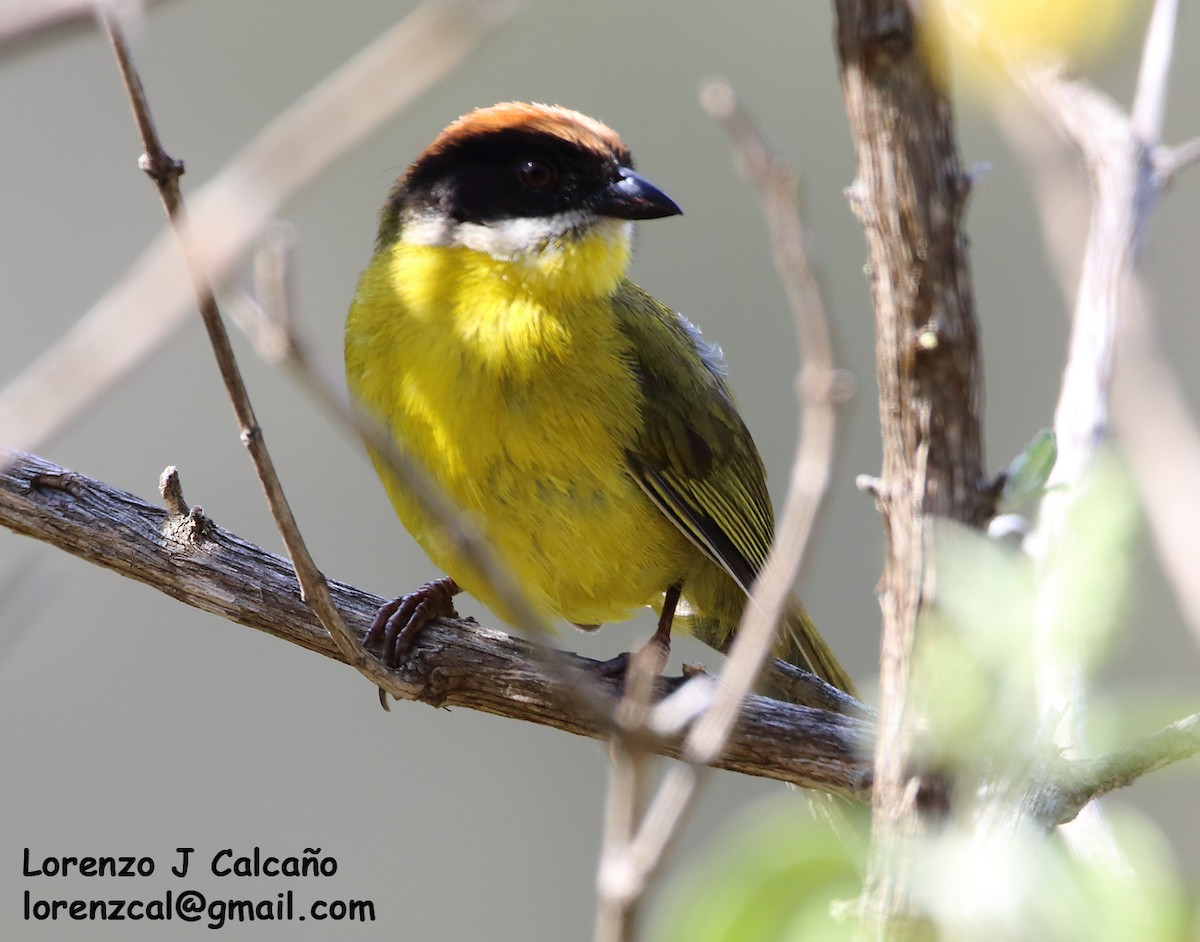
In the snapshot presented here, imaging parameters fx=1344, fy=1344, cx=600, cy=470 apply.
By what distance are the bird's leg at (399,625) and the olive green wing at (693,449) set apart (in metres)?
0.61

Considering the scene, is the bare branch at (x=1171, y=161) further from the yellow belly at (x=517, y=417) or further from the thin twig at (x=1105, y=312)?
the yellow belly at (x=517, y=417)

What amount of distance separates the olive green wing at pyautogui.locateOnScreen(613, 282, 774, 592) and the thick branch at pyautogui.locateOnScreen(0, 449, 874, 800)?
572 mm

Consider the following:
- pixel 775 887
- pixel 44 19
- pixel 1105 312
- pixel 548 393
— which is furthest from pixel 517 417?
pixel 44 19

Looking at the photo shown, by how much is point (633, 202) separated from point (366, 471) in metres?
4.26

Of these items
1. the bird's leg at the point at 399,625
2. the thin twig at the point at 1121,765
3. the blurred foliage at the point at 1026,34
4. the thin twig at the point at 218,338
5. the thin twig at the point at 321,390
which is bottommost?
the thin twig at the point at 1121,765

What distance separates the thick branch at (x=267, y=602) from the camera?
293cm

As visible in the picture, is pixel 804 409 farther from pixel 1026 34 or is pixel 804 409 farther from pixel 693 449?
pixel 693 449

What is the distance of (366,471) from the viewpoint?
7.44m

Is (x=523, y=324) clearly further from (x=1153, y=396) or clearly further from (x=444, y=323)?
(x=1153, y=396)

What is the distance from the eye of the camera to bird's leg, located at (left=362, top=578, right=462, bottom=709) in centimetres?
314

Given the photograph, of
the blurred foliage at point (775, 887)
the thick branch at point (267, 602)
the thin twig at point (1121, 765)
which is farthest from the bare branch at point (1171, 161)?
the blurred foliage at point (775, 887)

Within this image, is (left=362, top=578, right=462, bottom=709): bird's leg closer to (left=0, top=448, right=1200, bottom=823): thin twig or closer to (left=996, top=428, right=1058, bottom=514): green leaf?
(left=0, top=448, right=1200, bottom=823): thin twig

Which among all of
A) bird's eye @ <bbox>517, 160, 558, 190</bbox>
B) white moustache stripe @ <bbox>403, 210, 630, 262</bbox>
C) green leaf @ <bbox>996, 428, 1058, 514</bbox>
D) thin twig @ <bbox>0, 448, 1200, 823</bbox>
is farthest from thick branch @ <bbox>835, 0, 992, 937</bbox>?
bird's eye @ <bbox>517, 160, 558, 190</bbox>

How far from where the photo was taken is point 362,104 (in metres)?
1.01
